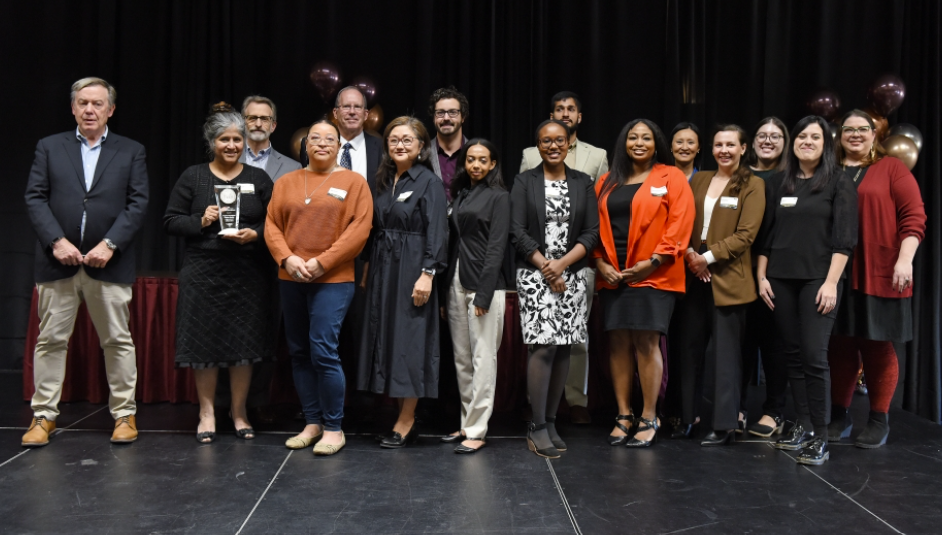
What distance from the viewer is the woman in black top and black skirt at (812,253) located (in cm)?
325

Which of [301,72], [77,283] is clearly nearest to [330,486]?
[77,283]

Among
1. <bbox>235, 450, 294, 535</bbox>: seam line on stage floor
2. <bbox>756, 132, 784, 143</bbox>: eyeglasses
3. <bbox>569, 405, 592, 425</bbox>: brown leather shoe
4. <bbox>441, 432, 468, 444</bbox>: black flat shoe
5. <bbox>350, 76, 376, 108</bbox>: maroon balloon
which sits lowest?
<bbox>235, 450, 294, 535</bbox>: seam line on stage floor

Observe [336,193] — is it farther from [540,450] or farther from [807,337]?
[807,337]

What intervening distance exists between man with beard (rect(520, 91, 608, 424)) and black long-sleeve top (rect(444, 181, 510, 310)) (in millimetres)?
600

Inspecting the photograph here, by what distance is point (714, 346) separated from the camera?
351 cm

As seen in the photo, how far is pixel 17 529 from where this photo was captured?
8.02 feet

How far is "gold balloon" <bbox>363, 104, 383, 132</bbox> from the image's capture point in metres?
4.96

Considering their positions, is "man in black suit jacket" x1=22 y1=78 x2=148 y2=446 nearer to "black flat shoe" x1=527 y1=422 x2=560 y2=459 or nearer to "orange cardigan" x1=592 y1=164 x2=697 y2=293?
"black flat shoe" x1=527 y1=422 x2=560 y2=459

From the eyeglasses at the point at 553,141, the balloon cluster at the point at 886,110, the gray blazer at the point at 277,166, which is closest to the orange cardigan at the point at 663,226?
the eyeglasses at the point at 553,141

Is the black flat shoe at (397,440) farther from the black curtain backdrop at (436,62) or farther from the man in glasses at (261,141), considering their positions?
the black curtain backdrop at (436,62)

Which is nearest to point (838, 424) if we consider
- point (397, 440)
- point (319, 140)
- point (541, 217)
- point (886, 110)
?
point (541, 217)

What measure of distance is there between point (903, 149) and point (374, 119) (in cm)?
335

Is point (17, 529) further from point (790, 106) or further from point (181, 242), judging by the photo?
point (790, 106)

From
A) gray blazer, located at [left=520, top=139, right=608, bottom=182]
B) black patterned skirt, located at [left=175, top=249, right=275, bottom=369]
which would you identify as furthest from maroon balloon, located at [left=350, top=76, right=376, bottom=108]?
black patterned skirt, located at [left=175, top=249, right=275, bottom=369]
